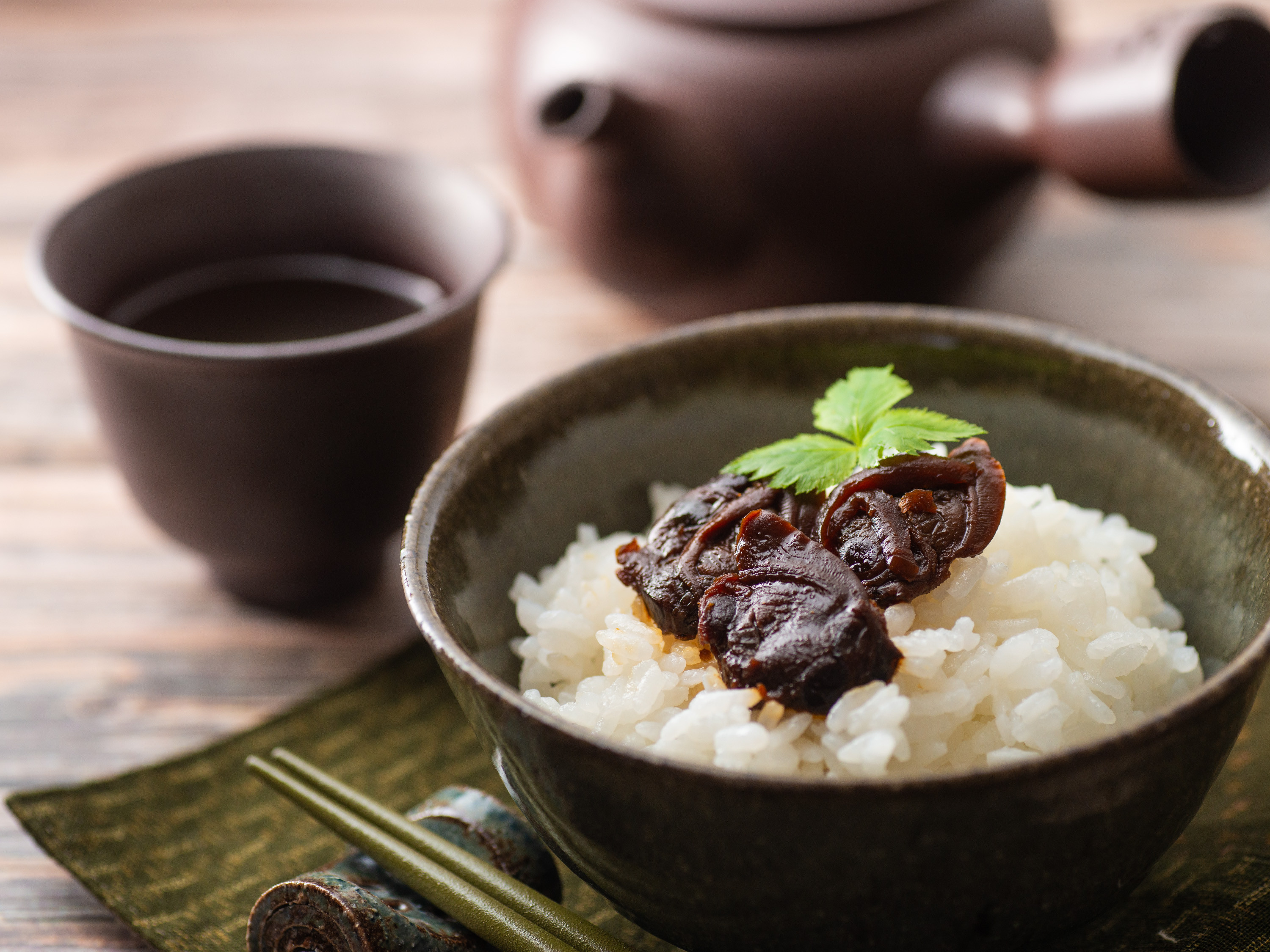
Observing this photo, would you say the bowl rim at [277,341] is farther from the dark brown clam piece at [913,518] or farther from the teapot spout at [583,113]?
the dark brown clam piece at [913,518]

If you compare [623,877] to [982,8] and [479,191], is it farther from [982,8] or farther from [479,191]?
[982,8]

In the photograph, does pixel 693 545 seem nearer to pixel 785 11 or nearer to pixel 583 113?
pixel 583 113

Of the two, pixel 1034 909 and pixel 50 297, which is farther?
pixel 50 297

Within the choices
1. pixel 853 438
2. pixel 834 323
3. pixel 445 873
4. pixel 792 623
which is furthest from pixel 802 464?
pixel 445 873

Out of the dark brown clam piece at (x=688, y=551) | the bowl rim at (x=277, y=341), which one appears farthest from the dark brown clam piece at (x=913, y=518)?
the bowl rim at (x=277, y=341)

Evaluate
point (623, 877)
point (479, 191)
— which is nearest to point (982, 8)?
point (479, 191)

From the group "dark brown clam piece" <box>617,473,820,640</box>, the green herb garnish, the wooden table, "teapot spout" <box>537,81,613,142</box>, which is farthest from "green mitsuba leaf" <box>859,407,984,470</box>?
"teapot spout" <box>537,81,613,142</box>
